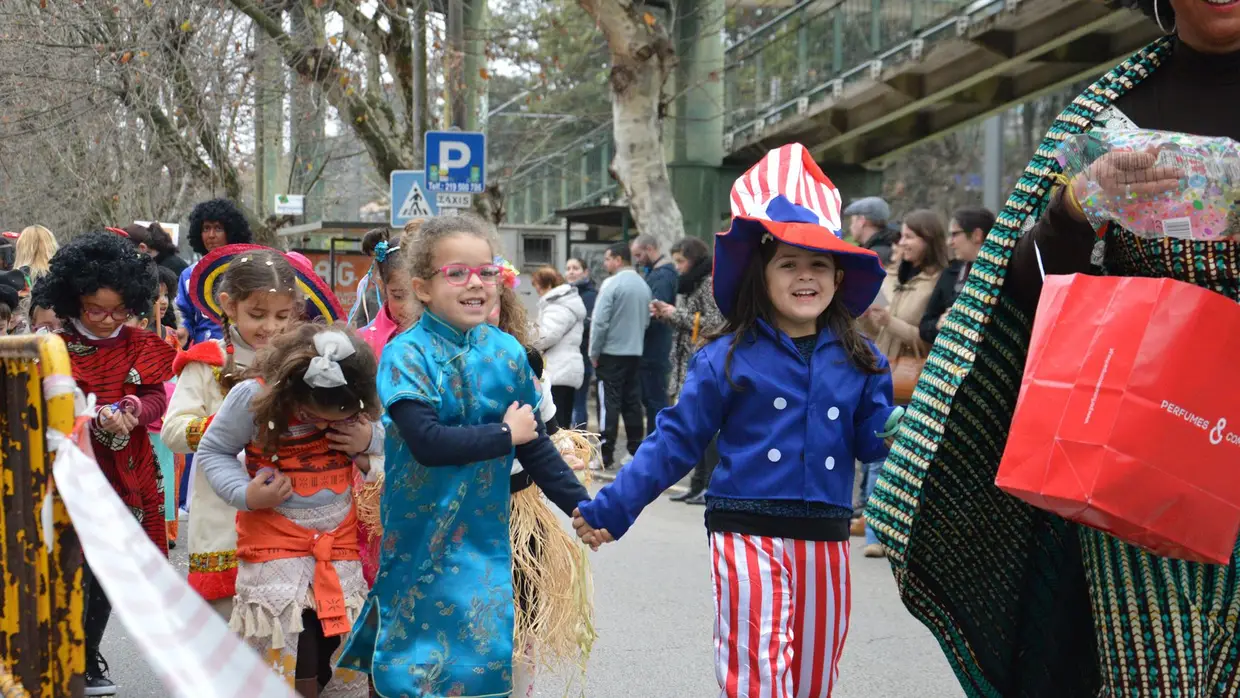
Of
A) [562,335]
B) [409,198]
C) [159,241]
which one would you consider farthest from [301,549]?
[409,198]

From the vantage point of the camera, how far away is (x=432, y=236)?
3.82m

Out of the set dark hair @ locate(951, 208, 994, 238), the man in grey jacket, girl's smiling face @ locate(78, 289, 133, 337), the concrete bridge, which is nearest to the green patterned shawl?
girl's smiling face @ locate(78, 289, 133, 337)

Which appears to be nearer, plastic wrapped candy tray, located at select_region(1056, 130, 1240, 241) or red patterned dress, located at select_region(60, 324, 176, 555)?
plastic wrapped candy tray, located at select_region(1056, 130, 1240, 241)

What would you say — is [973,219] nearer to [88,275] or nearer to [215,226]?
[215,226]

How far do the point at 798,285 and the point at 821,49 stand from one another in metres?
14.2

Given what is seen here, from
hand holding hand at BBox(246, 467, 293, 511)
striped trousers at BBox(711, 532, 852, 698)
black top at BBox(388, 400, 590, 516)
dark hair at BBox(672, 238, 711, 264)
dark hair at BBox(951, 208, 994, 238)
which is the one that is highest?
dark hair at BBox(951, 208, 994, 238)

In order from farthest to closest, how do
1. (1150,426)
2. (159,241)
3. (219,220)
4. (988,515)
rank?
(159,241) → (219,220) → (988,515) → (1150,426)

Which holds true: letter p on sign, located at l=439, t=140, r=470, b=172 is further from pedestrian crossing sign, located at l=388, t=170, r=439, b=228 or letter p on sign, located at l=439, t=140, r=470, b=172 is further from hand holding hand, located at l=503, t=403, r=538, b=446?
hand holding hand, located at l=503, t=403, r=538, b=446

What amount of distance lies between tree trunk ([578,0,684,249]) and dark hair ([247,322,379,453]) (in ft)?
31.6

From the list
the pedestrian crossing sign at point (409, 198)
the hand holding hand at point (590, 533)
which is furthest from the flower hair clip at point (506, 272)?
the pedestrian crossing sign at point (409, 198)

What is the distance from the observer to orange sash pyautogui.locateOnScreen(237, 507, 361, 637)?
13.8 ft

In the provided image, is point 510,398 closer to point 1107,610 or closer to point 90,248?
point 1107,610

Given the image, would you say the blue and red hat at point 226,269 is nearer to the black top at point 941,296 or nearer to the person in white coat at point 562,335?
A: the black top at point 941,296

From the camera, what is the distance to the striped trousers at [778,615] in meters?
3.51
